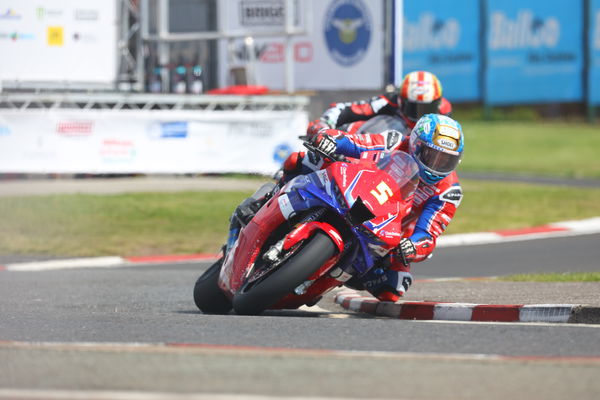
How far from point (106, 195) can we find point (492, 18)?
21935 mm

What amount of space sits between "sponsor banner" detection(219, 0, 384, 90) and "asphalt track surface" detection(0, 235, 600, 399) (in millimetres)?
14882

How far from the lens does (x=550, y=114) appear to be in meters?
37.9

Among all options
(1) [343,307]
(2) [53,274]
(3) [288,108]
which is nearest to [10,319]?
(1) [343,307]

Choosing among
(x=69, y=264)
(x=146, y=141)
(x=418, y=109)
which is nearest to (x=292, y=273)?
(x=418, y=109)

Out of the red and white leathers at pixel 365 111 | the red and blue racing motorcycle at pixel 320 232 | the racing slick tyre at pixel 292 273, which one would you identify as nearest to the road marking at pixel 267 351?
the racing slick tyre at pixel 292 273

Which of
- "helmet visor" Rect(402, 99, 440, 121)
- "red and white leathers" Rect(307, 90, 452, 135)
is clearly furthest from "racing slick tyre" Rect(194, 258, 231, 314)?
"helmet visor" Rect(402, 99, 440, 121)

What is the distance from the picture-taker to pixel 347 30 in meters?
23.0

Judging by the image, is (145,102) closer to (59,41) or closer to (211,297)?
(59,41)

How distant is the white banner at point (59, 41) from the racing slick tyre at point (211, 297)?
13.2 meters

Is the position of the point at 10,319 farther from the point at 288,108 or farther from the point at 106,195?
the point at 288,108

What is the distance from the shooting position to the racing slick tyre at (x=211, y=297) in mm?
8359

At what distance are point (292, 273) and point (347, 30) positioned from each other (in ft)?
53.3

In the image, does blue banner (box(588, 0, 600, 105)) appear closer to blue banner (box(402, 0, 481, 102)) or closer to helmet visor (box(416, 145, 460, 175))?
blue banner (box(402, 0, 481, 102))

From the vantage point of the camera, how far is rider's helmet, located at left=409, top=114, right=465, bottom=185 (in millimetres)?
7824
